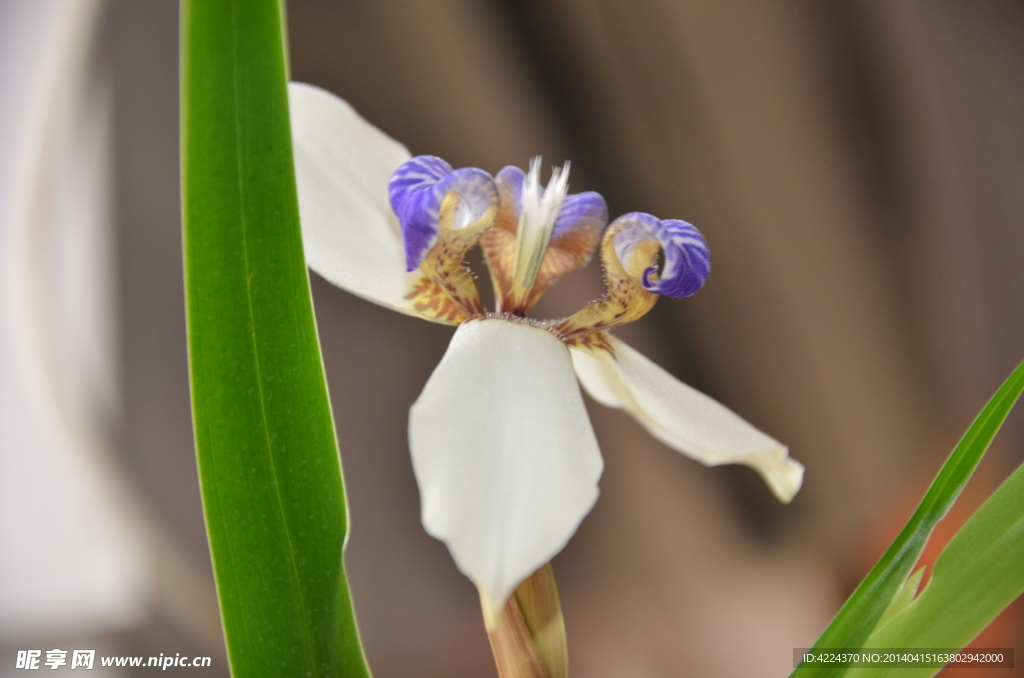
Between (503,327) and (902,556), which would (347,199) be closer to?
(503,327)

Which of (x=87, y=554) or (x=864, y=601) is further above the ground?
(x=864, y=601)

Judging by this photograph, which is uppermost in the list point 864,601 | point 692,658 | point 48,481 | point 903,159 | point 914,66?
point 914,66

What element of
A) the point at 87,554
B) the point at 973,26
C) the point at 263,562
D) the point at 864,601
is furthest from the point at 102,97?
the point at 973,26

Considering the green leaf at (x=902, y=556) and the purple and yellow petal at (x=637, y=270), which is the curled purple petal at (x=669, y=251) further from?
the green leaf at (x=902, y=556)

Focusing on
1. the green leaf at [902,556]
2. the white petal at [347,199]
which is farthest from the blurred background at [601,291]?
the green leaf at [902,556]

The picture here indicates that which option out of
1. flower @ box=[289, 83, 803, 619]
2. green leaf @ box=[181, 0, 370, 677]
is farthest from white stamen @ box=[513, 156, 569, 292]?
green leaf @ box=[181, 0, 370, 677]

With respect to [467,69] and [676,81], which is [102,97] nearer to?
[467,69]

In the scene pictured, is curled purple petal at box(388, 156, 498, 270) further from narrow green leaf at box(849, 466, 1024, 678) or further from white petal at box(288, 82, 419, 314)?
narrow green leaf at box(849, 466, 1024, 678)
